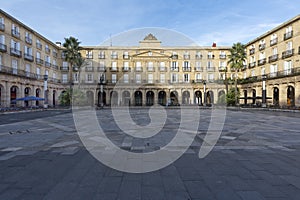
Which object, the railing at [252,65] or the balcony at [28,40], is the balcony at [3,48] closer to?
the balcony at [28,40]

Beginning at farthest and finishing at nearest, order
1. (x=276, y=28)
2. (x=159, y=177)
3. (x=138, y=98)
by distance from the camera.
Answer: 1. (x=138, y=98)
2. (x=276, y=28)
3. (x=159, y=177)

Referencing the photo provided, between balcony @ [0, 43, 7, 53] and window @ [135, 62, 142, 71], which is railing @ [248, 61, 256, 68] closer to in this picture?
window @ [135, 62, 142, 71]

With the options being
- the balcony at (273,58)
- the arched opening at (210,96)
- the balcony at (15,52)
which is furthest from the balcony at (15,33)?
the balcony at (273,58)

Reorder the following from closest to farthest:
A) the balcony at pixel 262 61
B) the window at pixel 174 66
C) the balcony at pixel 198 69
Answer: the balcony at pixel 262 61
the window at pixel 174 66
the balcony at pixel 198 69

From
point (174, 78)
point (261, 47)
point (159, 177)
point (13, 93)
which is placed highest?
point (261, 47)

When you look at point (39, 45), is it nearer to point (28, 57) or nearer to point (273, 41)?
point (28, 57)

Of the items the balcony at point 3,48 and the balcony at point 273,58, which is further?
the balcony at point 273,58

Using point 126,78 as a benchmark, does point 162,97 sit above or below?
below

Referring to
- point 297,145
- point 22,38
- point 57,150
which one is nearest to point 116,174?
point 57,150

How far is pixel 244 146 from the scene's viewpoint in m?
6.22

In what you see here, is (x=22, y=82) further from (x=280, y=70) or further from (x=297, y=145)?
(x=280, y=70)

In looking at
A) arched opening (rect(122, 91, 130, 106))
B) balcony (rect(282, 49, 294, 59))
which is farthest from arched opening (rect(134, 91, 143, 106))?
balcony (rect(282, 49, 294, 59))

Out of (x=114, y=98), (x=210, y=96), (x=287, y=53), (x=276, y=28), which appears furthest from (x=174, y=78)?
(x=287, y=53)

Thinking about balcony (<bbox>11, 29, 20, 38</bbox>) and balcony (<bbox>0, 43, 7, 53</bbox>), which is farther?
balcony (<bbox>11, 29, 20, 38</bbox>)
